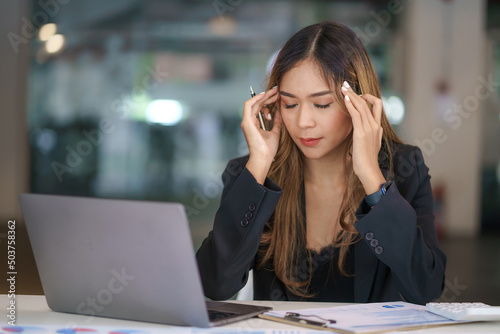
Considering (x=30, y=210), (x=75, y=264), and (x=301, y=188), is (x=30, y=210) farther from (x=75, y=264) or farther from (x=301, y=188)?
(x=301, y=188)

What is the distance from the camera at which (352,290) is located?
1857mm

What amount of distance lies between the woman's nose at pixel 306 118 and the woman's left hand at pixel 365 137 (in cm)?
12

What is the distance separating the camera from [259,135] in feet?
6.19

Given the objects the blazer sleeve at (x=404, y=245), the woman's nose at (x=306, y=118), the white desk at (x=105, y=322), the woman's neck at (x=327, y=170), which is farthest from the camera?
the woman's neck at (x=327, y=170)

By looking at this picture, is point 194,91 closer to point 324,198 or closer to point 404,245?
point 324,198

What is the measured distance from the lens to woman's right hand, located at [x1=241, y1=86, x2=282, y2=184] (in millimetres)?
1806

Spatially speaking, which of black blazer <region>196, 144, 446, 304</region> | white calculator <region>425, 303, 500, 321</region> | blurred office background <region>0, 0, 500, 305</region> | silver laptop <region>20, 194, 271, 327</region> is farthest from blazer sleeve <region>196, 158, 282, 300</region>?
blurred office background <region>0, 0, 500, 305</region>

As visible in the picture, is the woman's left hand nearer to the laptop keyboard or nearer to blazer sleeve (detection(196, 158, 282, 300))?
blazer sleeve (detection(196, 158, 282, 300))

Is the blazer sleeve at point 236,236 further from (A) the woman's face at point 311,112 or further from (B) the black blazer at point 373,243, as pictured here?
(A) the woman's face at point 311,112

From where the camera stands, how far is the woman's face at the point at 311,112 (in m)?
1.83

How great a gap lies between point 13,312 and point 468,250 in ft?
20.5

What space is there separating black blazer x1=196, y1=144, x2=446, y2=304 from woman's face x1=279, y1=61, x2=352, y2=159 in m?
0.19

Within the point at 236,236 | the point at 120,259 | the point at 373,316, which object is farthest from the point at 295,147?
the point at 120,259

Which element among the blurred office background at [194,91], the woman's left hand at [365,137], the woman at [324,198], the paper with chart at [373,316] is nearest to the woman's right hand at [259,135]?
the woman at [324,198]
